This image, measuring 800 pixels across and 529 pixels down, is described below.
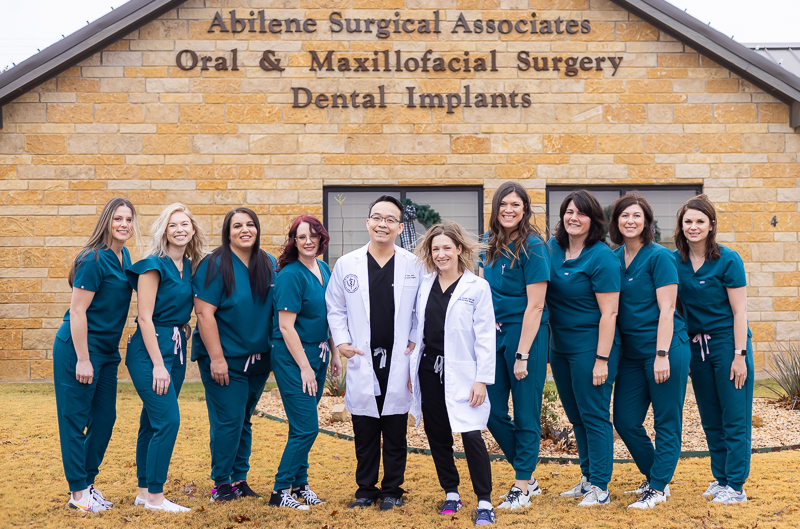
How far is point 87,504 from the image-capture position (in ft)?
14.0

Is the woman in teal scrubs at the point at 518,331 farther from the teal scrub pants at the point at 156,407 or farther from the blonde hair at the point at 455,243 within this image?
the teal scrub pants at the point at 156,407

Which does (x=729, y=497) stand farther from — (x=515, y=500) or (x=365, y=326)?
(x=365, y=326)

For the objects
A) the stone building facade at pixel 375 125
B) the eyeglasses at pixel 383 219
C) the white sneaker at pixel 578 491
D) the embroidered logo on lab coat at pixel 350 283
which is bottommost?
the white sneaker at pixel 578 491

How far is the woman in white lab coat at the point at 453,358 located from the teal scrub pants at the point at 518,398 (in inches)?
8.4

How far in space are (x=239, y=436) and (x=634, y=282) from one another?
2.81 meters

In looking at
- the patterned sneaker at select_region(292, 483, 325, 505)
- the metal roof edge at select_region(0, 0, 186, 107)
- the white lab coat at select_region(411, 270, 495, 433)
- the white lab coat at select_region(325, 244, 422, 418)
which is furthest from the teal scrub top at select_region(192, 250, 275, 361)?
the metal roof edge at select_region(0, 0, 186, 107)

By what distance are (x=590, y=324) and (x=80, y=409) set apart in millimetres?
3356

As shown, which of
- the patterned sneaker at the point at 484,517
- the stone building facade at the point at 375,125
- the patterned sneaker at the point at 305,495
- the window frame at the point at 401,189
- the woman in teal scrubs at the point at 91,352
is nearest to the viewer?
the patterned sneaker at the point at 484,517

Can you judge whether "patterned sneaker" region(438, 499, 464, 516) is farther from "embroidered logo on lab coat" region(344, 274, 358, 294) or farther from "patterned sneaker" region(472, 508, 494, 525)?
"embroidered logo on lab coat" region(344, 274, 358, 294)

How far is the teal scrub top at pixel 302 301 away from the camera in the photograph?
14.0 ft

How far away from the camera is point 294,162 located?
9102 mm

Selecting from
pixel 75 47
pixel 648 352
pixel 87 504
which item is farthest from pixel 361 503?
pixel 75 47

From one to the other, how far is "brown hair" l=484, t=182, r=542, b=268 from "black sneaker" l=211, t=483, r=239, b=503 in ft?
7.72

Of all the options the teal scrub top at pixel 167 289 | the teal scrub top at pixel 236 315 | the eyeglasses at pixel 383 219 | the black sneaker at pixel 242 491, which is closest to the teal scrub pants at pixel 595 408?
the eyeglasses at pixel 383 219
